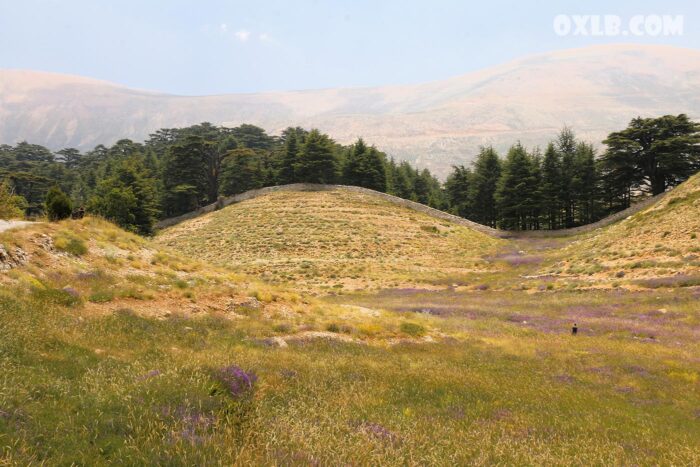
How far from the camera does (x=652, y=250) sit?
31.0 m

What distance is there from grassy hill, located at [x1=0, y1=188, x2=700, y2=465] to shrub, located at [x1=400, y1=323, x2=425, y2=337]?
0.21ft

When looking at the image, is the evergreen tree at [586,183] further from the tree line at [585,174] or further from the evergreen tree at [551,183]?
the evergreen tree at [551,183]

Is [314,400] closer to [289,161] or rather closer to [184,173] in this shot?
[289,161]

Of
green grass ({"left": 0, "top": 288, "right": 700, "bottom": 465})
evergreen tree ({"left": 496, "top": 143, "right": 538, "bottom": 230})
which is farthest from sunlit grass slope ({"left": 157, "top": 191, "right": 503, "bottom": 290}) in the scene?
green grass ({"left": 0, "top": 288, "right": 700, "bottom": 465})

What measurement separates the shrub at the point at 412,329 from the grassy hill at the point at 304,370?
0.06 meters

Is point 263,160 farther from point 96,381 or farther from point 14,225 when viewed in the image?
point 96,381

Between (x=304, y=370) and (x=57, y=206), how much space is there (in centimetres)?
1846

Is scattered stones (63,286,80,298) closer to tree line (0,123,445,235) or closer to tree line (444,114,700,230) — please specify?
tree line (0,123,445,235)

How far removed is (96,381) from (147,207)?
188 feet

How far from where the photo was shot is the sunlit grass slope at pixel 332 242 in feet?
139

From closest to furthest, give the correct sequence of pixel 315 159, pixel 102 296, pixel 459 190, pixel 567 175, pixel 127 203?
pixel 102 296, pixel 127 203, pixel 567 175, pixel 315 159, pixel 459 190

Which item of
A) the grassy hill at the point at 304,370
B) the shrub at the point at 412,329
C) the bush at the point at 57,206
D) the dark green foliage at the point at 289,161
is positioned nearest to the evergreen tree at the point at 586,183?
the grassy hill at the point at 304,370

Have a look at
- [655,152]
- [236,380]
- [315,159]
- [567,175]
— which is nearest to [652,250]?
[236,380]

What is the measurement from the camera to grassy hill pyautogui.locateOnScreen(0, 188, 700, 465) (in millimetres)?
4914
